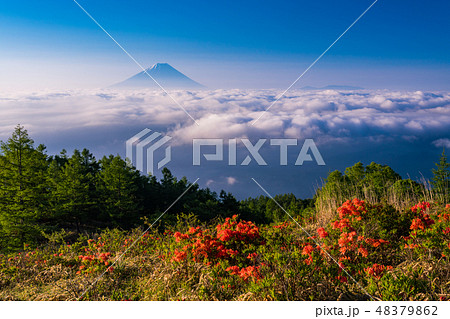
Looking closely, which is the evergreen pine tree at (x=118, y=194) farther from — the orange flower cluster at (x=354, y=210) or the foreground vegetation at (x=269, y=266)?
the orange flower cluster at (x=354, y=210)

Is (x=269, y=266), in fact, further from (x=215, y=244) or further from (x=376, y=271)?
(x=376, y=271)

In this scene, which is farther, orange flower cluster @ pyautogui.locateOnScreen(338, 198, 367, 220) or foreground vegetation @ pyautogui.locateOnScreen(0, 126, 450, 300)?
orange flower cluster @ pyautogui.locateOnScreen(338, 198, 367, 220)

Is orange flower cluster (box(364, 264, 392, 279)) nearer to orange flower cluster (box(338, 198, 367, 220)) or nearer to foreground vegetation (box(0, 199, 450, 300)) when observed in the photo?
foreground vegetation (box(0, 199, 450, 300))

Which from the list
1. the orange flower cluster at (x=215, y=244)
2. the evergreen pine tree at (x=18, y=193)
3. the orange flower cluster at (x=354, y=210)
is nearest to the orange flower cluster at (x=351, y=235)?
the orange flower cluster at (x=354, y=210)

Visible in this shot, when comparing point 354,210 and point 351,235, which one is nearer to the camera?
point 351,235

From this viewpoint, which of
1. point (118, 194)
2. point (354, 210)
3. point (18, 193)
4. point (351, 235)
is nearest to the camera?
point (351, 235)

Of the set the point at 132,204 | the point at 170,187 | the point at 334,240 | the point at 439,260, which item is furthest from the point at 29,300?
the point at 170,187

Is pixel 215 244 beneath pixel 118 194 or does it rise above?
above

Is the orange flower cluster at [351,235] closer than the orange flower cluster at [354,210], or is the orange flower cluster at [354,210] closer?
the orange flower cluster at [351,235]

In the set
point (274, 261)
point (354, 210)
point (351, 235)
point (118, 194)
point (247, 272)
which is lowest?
point (118, 194)

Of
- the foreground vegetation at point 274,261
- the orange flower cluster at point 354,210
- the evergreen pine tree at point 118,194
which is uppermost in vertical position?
the orange flower cluster at point 354,210

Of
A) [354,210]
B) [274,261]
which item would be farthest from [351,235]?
[274,261]

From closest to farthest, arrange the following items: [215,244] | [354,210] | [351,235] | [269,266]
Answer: [269,266]
[351,235]
[215,244]
[354,210]

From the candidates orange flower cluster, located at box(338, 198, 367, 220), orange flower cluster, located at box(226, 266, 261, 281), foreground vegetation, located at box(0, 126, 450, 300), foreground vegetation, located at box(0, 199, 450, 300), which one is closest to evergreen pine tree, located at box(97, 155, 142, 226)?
foreground vegetation, located at box(0, 126, 450, 300)
